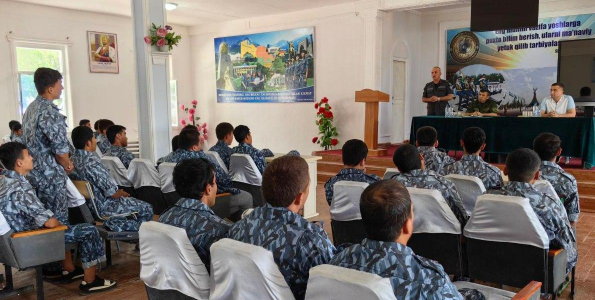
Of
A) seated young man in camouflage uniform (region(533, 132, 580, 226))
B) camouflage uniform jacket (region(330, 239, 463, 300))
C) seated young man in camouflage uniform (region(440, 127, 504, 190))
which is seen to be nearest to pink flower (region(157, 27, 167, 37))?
seated young man in camouflage uniform (region(440, 127, 504, 190))

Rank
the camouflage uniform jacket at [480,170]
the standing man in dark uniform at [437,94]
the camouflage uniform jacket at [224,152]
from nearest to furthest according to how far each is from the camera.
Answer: the camouflage uniform jacket at [480,170], the camouflage uniform jacket at [224,152], the standing man in dark uniform at [437,94]

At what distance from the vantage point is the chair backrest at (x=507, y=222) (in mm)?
2332

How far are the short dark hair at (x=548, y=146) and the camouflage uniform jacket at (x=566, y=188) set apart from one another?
4.8 inches

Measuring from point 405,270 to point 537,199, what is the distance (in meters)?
1.49

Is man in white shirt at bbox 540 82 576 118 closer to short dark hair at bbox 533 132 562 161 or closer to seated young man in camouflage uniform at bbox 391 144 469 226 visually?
short dark hair at bbox 533 132 562 161

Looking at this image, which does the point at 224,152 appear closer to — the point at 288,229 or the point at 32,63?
the point at 288,229

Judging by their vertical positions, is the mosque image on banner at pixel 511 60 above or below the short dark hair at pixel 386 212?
above

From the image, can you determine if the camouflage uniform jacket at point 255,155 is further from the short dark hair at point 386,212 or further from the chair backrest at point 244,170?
the short dark hair at point 386,212

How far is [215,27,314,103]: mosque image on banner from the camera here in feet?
32.0

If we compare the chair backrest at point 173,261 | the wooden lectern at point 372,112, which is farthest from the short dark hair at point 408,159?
the wooden lectern at point 372,112

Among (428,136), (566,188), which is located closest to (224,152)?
(428,136)

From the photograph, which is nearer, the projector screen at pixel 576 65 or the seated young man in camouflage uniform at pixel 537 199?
the seated young man in camouflage uniform at pixel 537 199

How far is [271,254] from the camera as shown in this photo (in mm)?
1568

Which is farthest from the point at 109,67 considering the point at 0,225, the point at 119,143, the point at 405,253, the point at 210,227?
the point at 405,253
